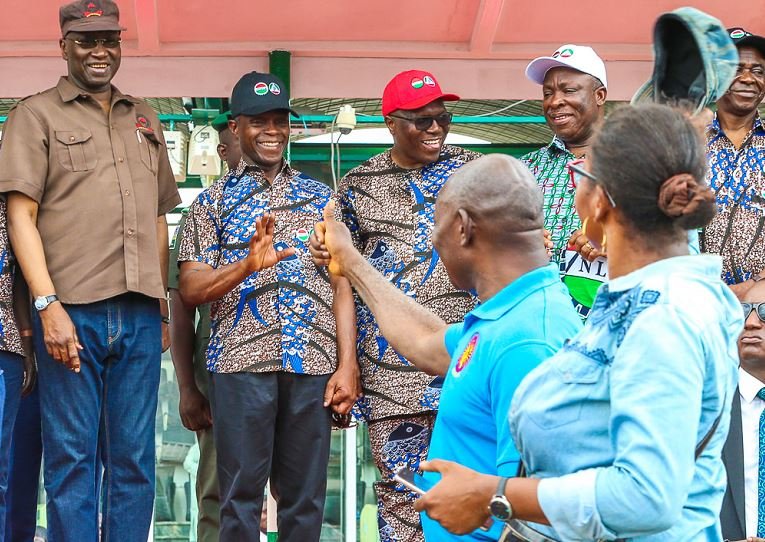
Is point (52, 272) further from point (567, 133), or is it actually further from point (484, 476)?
point (484, 476)

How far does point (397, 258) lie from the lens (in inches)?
187

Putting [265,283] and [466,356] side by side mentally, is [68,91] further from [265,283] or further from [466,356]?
[466,356]

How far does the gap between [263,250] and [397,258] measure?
0.59 metres

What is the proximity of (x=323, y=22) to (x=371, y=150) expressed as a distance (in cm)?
125

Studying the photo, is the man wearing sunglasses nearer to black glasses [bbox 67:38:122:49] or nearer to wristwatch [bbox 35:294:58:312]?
black glasses [bbox 67:38:122:49]

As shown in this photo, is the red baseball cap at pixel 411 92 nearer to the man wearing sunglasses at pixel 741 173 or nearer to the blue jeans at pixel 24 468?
the man wearing sunglasses at pixel 741 173

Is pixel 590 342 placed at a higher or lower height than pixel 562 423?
higher

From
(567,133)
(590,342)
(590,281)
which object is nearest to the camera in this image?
(590,342)

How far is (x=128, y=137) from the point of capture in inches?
183

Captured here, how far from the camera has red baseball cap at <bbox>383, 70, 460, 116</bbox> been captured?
4.94m

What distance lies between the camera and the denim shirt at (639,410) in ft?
6.27

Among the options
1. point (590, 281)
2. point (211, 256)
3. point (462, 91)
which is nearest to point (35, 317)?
point (211, 256)

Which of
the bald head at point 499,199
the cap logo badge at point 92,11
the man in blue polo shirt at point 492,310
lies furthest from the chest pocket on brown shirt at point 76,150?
the bald head at point 499,199

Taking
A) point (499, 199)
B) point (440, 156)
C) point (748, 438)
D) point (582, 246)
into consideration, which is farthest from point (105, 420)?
point (748, 438)
